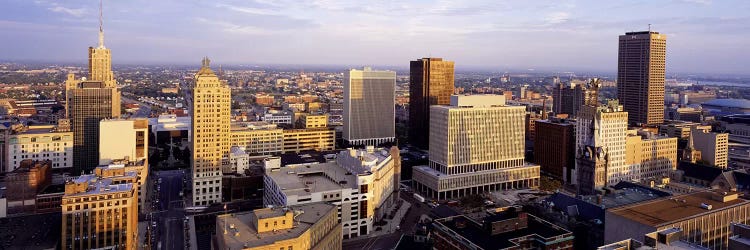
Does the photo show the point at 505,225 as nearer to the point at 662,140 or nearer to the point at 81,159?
the point at 662,140

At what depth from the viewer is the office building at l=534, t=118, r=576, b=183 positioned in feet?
312

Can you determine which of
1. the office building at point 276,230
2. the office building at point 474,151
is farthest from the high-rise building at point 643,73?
the office building at point 276,230

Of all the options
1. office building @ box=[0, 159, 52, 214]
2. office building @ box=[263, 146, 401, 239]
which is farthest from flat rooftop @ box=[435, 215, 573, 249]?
office building @ box=[0, 159, 52, 214]

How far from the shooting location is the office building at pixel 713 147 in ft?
330

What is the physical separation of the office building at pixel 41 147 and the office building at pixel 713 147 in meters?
114

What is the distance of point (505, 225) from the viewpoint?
46.7 meters

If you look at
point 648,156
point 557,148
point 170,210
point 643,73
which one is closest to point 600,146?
point 557,148

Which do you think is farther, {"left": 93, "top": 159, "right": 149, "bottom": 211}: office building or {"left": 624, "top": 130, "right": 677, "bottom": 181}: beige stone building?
{"left": 624, "top": 130, "right": 677, "bottom": 181}: beige stone building

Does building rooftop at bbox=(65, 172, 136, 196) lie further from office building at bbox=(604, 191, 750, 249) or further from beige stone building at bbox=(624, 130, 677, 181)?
beige stone building at bbox=(624, 130, 677, 181)

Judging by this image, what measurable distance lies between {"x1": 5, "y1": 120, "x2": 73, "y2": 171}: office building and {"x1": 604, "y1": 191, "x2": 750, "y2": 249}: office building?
88.2 m

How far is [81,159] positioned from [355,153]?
165 ft

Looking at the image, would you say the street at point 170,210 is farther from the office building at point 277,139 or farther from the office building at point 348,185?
the office building at point 277,139

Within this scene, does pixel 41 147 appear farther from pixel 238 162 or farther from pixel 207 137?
pixel 207 137

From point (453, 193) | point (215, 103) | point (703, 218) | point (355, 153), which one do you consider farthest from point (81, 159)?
point (703, 218)
